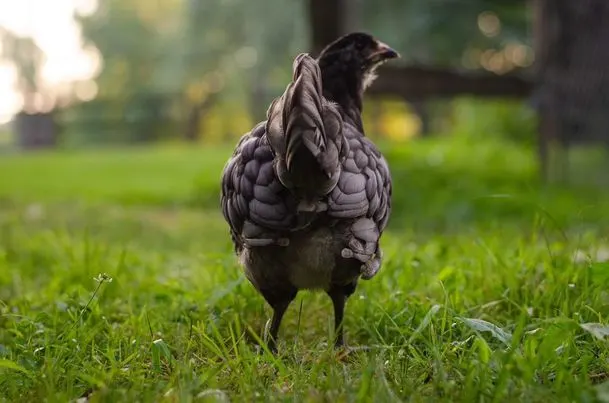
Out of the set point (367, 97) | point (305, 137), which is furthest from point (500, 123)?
point (305, 137)

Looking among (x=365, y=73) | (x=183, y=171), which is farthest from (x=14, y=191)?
(x=365, y=73)

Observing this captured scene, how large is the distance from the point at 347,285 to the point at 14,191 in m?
8.41

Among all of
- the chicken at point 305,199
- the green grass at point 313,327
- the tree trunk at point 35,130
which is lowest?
the tree trunk at point 35,130

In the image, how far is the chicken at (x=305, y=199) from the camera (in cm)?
203

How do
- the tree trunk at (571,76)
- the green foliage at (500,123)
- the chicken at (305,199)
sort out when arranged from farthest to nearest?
the green foliage at (500,123) → the tree trunk at (571,76) → the chicken at (305,199)

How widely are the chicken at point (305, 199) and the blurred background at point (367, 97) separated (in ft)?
8.36

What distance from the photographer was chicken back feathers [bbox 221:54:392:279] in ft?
6.59

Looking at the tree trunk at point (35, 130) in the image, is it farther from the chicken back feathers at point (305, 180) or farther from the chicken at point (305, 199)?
the chicken back feathers at point (305, 180)

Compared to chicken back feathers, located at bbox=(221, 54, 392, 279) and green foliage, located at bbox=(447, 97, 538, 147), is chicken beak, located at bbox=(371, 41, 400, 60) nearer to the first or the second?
chicken back feathers, located at bbox=(221, 54, 392, 279)

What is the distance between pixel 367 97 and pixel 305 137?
6.42m

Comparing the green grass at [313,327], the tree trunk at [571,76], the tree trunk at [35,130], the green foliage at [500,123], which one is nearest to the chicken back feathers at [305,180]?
the green grass at [313,327]

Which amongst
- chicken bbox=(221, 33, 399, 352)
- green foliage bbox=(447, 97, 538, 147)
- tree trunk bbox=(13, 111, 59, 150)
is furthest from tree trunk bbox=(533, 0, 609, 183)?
tree trunk bbox=(13, 111, 59, 150)

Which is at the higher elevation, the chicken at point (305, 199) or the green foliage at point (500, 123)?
the chicken at point (305, 199)

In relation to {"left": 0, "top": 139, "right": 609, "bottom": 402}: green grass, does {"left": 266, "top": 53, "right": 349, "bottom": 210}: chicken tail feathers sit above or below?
above
